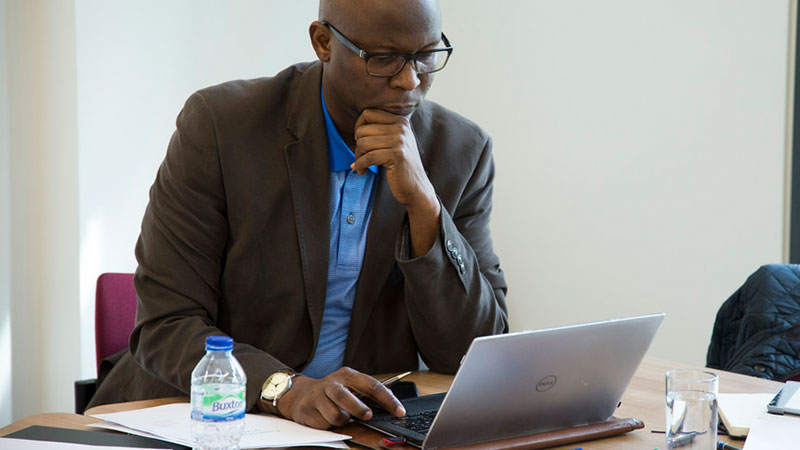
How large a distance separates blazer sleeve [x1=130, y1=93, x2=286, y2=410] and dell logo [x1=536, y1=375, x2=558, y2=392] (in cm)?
50

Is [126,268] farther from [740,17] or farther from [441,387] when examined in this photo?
[740,17]

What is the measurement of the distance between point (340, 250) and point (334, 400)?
22.5 inches

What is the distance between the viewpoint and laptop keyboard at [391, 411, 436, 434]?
1.21m

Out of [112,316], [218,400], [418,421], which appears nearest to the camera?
[218,400]

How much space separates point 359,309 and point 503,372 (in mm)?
700

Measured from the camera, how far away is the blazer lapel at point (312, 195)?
171 cm

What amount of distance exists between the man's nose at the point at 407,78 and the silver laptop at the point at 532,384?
64 centimetres

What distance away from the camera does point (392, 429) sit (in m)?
1.20

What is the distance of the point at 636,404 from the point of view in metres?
1.46

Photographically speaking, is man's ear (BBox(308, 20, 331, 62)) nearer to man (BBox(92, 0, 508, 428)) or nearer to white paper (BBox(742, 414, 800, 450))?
man (BBox(92, 0, 508, 428))

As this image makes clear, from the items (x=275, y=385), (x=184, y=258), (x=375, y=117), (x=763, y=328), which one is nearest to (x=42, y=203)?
(x=184, y=258)

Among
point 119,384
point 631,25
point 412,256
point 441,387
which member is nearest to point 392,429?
point 441,387

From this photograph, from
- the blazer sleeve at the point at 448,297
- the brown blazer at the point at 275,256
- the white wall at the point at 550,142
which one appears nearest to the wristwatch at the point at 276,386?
the brown blazer at the point at 275,256

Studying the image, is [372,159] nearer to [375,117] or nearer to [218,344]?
[375,117]
